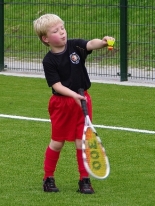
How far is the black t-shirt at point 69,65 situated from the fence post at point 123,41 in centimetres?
767

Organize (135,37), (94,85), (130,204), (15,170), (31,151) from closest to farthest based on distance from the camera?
(130,204)
(15,170)
(31,151)
(94,85)
(135,37)

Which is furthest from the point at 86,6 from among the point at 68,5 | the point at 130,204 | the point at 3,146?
the point at 130,204

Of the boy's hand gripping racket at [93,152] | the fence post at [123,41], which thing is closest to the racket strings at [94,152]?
the boy's hand gripping racket at [93,152]

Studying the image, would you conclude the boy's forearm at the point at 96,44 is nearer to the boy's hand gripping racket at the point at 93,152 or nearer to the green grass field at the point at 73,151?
the boy's hand gripping racket at the point at 93,152

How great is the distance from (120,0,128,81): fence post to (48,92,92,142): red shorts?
7.67 m

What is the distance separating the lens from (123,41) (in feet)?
49.6

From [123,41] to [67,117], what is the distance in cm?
790

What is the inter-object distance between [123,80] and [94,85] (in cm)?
81

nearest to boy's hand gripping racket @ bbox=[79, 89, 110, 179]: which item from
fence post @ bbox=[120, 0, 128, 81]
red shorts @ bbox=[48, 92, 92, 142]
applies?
red shorts @ bbox=[48, 92, 92, 142]

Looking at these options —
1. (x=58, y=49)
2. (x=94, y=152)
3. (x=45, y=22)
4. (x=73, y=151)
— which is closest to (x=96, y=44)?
(x=58, y=49)

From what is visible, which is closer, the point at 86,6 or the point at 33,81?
the point at 33,81

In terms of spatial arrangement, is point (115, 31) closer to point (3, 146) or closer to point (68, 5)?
point (68, 5)

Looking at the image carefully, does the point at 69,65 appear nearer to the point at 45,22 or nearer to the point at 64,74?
the point at 64,74

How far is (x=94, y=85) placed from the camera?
1438 centimetres
